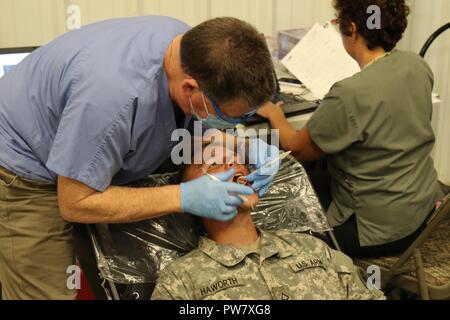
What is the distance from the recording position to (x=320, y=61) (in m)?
2.81

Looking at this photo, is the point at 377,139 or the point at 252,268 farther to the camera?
the point at 377,139

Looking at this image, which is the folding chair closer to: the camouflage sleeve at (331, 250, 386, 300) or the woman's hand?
the camouflage sleeve at (331, 250, 386, 300)

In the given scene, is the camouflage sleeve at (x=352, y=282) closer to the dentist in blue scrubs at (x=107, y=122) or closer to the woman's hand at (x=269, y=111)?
the dentist in blue scrubs at (x=107, y=122)

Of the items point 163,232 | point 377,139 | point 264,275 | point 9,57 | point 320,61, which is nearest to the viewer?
point 264,275

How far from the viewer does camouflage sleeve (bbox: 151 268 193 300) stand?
5.11 ft

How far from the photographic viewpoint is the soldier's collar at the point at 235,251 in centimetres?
166

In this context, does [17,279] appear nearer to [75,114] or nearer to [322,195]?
[75,114]

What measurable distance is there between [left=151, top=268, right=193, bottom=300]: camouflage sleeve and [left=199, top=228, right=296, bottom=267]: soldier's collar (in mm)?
133

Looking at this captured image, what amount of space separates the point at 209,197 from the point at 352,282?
0.56 m

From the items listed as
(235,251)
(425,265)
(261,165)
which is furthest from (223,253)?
(425,265)

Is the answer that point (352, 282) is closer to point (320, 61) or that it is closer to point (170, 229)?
point (170, 229)
